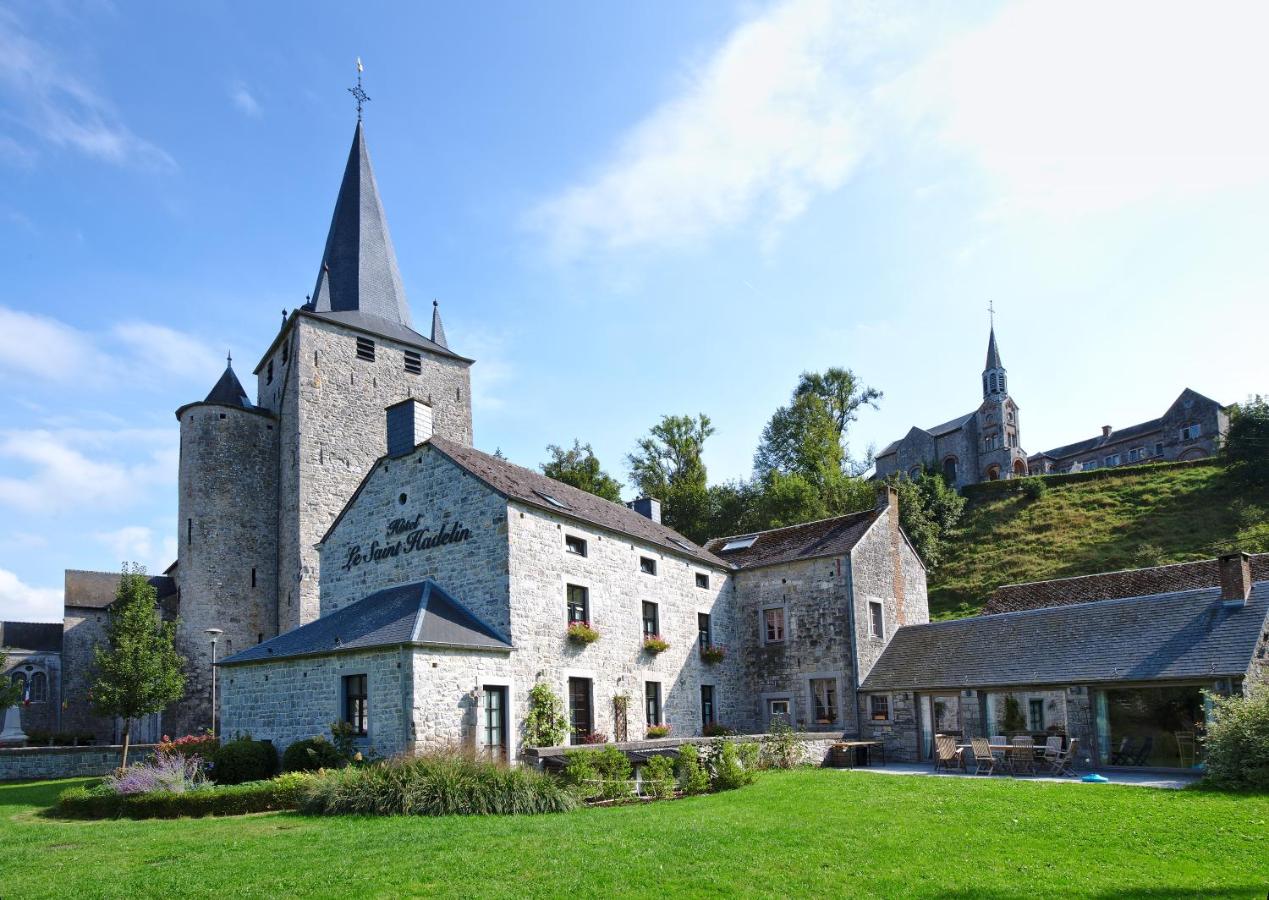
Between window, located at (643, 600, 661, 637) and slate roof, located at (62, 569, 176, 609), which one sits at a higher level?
slate roof, located at (62, 569, 176, 609)

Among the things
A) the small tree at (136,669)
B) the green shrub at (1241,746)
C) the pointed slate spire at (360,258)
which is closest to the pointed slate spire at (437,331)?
the pointed slate spire at (360,258)

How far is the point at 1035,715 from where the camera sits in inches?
785

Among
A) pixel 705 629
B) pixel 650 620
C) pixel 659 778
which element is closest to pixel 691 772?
pixel 659 778

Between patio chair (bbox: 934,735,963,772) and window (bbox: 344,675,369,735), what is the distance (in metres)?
11.7

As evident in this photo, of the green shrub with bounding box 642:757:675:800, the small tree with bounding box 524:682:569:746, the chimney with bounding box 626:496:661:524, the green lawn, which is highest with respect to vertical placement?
the chimney with bounding box 626:496:661:524

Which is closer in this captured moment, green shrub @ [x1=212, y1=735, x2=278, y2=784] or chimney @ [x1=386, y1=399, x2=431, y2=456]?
green shrub @ [x1=212, y1=735, x2=278, y2=784]

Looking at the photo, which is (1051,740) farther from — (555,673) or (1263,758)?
(555,673)

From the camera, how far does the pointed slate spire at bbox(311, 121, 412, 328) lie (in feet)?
119

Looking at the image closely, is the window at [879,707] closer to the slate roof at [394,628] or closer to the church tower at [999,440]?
the slate roof at [394,628]

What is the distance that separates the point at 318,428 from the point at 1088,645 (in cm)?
2597

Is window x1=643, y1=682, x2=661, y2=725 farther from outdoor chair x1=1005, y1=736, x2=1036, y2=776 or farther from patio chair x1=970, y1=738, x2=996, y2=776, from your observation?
outdoor chair x1=1005, y1=736, x2=1036, y2=776

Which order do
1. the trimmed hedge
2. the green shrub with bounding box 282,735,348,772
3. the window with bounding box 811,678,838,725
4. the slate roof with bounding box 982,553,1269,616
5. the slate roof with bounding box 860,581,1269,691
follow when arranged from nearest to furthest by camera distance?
1. the trimmed hedge
2. the green shrub with bounding box 282,735,348,772
3. the slate roof with bounding box 860,581,1269,691
4. the slate roof with bounding box 982,553,1269,616
5. the window with bounding box 811,678,838,725

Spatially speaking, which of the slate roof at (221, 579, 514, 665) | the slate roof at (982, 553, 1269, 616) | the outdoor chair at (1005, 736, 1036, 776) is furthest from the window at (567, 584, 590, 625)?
the slate roof at (982, 553, 1269, 616)

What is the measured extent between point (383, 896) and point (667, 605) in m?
16.0
